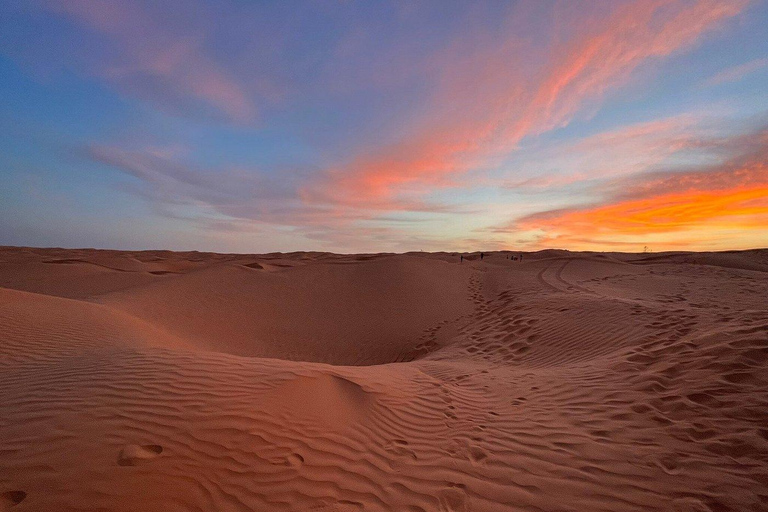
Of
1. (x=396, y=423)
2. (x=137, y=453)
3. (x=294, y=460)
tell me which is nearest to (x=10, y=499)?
(x=137, y=453)

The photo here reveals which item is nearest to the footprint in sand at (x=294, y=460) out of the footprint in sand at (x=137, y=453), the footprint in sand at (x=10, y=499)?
the footprint in sand at (x=137, y=453)

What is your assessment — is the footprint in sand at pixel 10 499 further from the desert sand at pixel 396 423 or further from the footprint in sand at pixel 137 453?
the footprint in sand at pixel 137 453

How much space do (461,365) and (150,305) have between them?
38.4 feet

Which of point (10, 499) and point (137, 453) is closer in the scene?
point (10, 499)

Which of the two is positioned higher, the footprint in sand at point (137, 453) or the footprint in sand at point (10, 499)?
the footprint in sand at point (137, 453)

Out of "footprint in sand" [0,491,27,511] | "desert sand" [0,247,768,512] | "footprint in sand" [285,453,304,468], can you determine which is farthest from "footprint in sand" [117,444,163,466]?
"footprint in sand" [285,453,304,468]

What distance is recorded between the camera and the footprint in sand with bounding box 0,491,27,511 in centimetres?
243

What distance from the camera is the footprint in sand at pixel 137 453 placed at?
291cm

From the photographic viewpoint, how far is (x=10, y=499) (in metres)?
2.48

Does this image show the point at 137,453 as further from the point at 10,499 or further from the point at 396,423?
the point at 396,423

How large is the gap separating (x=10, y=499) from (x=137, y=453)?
2.52 feet

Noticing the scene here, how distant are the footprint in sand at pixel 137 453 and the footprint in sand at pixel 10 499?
58 cm

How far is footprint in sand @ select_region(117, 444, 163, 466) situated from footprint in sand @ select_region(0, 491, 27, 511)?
0.58 meters

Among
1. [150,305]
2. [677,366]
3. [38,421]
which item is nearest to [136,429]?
[38,421]
